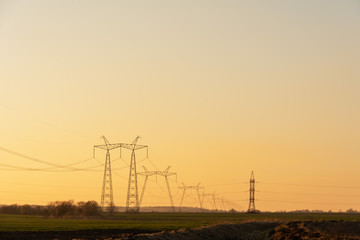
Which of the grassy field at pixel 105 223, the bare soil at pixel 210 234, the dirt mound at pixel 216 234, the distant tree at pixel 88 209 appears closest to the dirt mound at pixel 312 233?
the bare soil at pixel 210 234

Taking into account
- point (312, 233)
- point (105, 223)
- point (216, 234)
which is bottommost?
point (105, 223)

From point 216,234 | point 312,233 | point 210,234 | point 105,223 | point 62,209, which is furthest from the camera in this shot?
point 62,209

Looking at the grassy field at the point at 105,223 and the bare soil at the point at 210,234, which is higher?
the bare soil at the point at 210,234

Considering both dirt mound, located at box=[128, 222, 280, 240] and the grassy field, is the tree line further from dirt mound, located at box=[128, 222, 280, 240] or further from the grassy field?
dirt mound, located at box=[128, 222, 280, 240]

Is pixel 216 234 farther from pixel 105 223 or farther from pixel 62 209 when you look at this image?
pixel 62 209

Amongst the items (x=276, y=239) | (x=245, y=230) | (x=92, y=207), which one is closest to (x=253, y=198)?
(x=92, y=207)

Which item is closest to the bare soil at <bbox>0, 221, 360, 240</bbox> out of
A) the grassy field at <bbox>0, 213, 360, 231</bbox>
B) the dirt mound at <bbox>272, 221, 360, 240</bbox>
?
the dirt mound at <bbox>272, 221, 360, 240</bbox>

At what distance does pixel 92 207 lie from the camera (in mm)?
161500

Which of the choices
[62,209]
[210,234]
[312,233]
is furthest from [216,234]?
[62,209]

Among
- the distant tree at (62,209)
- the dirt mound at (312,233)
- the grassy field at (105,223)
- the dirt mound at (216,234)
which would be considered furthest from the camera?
the distant tree at (62,209)

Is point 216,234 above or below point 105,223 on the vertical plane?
above

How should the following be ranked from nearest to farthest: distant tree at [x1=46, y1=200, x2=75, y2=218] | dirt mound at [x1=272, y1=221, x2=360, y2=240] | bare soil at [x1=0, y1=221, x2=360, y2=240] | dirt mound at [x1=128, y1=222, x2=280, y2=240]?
dirt mound at [x1=272, y1=221, x2=360, y2=240] → bare soil at [x1=0, y1=221, x2=360, y2=240] → dirt mound at [x1=128, y1=222, x2=280, y2=240] → distant tree at [x1=46, y1=200, x2=75, y2=218]

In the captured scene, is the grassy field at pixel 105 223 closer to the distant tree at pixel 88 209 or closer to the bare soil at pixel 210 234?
the bare soil at pixel 210 234

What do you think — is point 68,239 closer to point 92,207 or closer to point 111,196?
point 111,196
